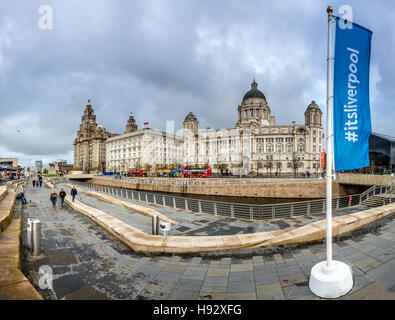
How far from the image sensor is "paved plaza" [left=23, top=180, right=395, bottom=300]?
158 inches

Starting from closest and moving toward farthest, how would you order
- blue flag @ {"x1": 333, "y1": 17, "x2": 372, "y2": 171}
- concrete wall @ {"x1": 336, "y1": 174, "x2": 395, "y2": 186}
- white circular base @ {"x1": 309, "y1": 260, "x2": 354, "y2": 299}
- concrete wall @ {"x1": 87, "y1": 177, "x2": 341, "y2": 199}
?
white circular base @ {"x1": 309, "y1": 260, "x2": 354, "y2": 299} → blue flag @ {"x1": 333, "y1": 17, "x2": 372, "y2": 171} → concrete wall @ {"x1": 336, "y1": 174, "x2": 395, "y2": 186} → concrete wall @ {"x1": 87, "y1": 177, "x2": 341, "y2": 199}

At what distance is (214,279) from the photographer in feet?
15.1

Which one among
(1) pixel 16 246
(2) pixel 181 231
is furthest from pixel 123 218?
(1) pixel 16 246

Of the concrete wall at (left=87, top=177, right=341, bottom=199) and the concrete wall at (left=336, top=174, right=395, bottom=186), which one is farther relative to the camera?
the concrete wall at (left=87, top=177, right=341, bottom=199)

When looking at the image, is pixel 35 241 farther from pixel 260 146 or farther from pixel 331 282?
pixel 260 146

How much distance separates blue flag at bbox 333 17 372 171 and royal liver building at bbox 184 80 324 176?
76684 mm

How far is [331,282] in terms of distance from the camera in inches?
146

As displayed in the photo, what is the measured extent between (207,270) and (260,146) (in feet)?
309

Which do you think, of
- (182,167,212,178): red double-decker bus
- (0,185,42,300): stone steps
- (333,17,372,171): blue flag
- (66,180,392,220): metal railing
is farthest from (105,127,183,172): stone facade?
(333,17,372,171): blue flag

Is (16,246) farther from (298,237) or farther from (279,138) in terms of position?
(279,138)

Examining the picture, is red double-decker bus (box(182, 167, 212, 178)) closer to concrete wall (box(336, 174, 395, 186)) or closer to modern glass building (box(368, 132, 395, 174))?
concrete wall (box(336, 174, 395, 186))

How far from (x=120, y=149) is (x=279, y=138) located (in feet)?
291

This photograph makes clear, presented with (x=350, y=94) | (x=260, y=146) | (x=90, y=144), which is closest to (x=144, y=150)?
(x=260, y=146)

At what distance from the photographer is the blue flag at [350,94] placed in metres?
4.53
